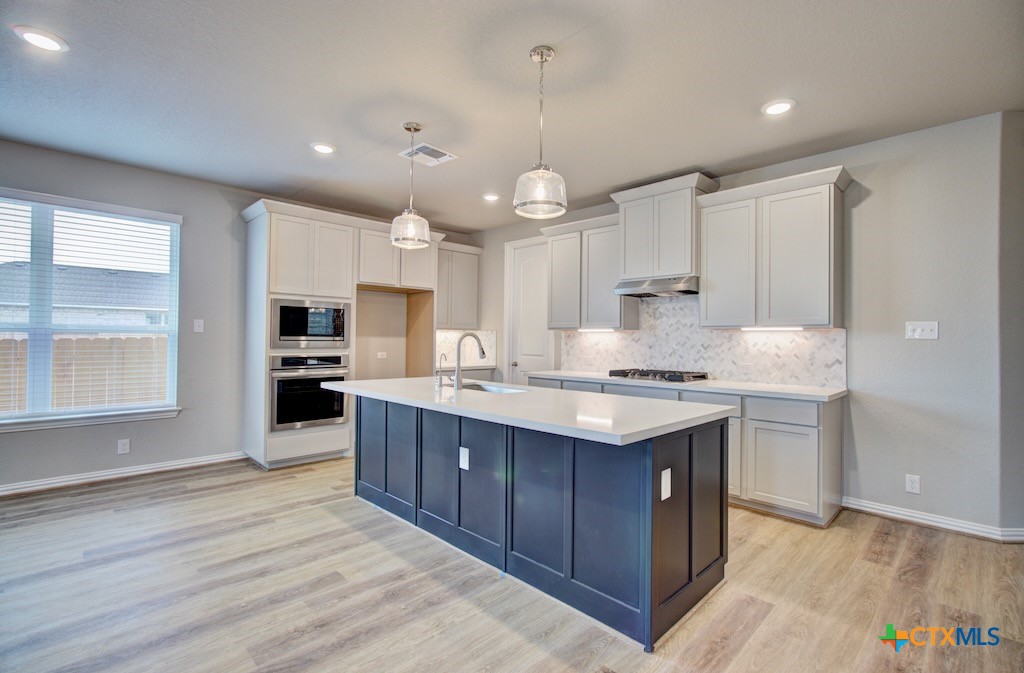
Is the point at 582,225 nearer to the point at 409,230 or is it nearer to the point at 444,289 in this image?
the point at 444,289

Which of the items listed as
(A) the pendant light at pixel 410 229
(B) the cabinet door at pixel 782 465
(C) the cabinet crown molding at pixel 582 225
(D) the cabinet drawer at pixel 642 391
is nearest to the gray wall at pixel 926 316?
(B) the cabinet door at pixel 782 465

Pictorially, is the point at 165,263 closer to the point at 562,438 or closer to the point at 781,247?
the point at 562,438

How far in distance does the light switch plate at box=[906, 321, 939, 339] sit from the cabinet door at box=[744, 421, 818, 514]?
95 centimetres

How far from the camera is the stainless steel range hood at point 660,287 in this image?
3932mm

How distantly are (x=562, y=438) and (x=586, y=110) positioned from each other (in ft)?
6.64

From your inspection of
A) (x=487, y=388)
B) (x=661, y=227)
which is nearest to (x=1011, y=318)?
(x=661, y=227)

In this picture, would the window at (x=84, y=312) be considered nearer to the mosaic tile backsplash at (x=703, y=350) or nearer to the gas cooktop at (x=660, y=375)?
the mosaic tile backsplash at (x=703, y=350)

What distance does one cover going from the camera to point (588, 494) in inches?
Answer: 83.4

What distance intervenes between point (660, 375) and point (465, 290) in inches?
114

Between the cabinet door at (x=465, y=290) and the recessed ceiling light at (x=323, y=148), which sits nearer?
the recessed ceiling light at (x=323, y=148)

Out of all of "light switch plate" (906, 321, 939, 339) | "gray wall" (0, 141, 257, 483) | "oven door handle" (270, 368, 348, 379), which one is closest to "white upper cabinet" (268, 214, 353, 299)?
"gray wall" (0, 141, 257, 483)

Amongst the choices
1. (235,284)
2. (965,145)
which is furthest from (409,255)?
(965,145)

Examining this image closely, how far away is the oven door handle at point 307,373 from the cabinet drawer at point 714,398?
3141 millimetres

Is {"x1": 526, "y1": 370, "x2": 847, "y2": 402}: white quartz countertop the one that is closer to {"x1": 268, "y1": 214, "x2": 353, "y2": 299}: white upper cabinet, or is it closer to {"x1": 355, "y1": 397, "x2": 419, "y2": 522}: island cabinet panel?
{"x1": 355, "y1": 397, "x2": 419, "y2": 522}: island cabinet panel
